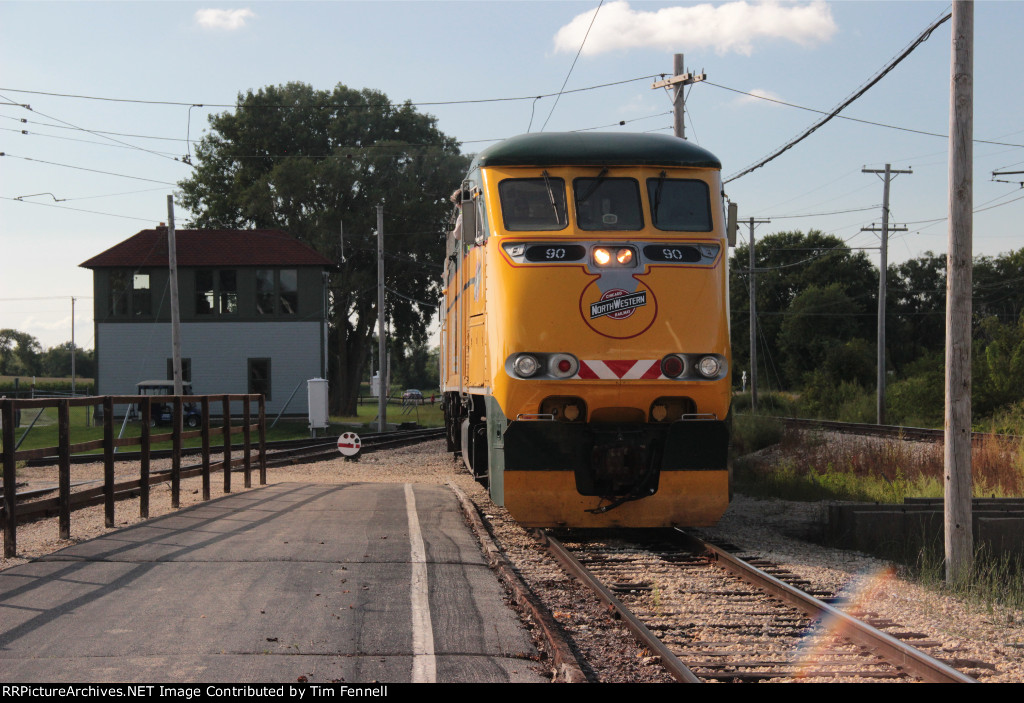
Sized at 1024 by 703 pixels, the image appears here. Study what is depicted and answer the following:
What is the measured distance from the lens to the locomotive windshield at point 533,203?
30.6ft

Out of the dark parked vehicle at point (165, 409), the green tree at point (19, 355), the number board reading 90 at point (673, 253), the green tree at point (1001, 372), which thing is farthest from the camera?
the green tree at point (19, 355)

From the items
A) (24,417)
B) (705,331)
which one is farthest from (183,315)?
(705,331)

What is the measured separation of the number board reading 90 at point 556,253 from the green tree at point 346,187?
3901cm

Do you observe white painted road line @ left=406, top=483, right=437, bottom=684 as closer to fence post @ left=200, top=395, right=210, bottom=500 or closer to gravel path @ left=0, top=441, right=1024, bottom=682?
gravel path @ left=0, top=441, right=1024, bottom=682

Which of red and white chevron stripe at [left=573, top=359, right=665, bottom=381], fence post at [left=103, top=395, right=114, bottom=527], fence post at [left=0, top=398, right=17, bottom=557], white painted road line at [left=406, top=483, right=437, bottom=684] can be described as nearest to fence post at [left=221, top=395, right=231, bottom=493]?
fence post at [left=103, top=395, right=114, bottom=527]

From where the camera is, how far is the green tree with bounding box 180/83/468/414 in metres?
49.6

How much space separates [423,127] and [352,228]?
918cm

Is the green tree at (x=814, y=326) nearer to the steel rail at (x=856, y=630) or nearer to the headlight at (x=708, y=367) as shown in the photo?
the headlight at (x=708, y=367)

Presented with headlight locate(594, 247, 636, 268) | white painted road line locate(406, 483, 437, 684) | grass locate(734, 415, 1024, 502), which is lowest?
grass locate(734, 415, 1024, 502)

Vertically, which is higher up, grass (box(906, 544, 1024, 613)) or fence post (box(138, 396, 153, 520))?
fence post (box(138, 396, 153, 520))

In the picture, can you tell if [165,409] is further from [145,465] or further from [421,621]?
[421,621]

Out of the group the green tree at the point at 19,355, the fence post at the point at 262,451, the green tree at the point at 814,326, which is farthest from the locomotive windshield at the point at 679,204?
the green tree at the point at 19,355

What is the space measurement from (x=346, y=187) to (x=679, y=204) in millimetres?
42196

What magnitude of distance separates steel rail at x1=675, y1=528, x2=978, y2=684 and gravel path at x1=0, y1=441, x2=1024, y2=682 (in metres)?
0.35
